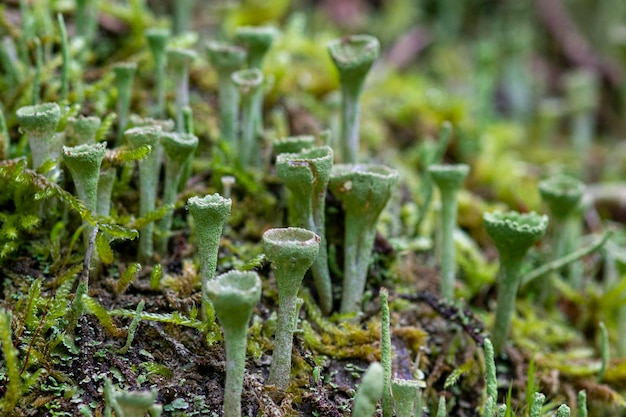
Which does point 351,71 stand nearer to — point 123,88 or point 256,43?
point 256,43

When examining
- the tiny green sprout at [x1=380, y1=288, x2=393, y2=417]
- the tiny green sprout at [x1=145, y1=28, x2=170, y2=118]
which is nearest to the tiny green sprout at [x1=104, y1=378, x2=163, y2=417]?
the tiny green sprout at [x1=380, y1=288, x2=393, y2=417]

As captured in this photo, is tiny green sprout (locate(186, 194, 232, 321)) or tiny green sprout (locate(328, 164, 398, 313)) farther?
tiny green sprout (locate(328, 164, 398, 313))

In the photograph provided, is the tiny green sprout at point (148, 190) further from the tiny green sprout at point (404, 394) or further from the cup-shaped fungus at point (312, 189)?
the tiny green sprout at point (404, 394)

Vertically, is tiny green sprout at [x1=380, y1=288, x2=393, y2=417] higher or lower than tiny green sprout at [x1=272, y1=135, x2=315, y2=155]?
lower

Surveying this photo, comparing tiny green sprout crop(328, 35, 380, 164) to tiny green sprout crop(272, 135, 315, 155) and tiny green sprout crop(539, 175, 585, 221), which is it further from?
tiny green sprout crop(539, 175, 585, 221)

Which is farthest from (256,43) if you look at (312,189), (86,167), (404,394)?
(404,394)

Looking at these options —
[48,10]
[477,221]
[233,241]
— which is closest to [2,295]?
[233,241]
